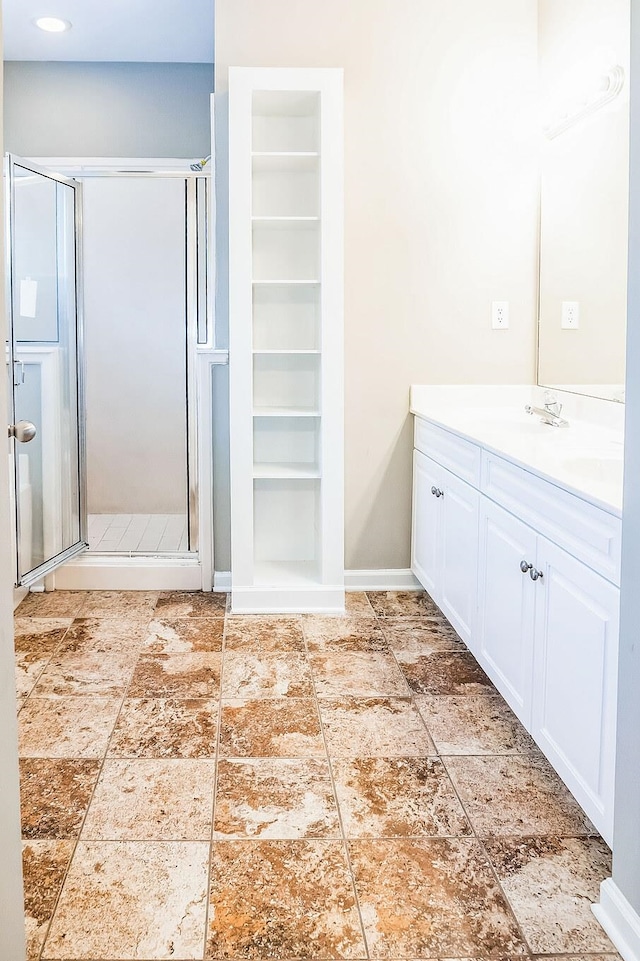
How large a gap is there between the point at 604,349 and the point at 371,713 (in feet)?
→ 4.72

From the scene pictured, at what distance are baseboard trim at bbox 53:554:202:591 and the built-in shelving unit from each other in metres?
0.34

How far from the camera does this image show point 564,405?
339 cm

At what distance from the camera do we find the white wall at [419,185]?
364 cm

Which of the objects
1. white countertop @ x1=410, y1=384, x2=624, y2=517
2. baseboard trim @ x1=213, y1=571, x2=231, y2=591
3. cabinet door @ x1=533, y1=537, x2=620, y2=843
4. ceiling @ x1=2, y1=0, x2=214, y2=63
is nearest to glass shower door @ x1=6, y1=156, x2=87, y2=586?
baseboard trim @ x1=213, y1=571, x2=231, y2=591

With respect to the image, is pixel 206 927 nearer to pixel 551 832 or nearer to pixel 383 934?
pixel 383 934

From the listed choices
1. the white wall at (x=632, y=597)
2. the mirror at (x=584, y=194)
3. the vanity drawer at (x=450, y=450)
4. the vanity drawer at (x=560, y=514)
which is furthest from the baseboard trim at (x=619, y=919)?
the mirror at (x=584, y=194)

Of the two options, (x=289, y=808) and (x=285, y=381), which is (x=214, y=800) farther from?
(x=285, y=381)

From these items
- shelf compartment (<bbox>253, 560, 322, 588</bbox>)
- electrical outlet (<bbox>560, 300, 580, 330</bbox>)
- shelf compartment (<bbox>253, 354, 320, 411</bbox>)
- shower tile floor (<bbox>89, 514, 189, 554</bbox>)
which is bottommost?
shelf compartment (<bbox>253, 560, 322, 588</bbox>)

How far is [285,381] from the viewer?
3.82 meters

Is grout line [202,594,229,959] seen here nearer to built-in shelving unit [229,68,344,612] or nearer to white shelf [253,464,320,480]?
built-in shelving unit [229,68,344,612]

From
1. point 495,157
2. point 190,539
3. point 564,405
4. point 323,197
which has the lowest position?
point 190,539

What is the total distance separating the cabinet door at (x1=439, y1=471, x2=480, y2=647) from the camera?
2.85m

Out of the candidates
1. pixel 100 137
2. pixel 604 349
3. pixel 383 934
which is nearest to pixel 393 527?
pixel 604 349

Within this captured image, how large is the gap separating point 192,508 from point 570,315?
6.34 ft
